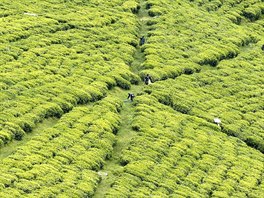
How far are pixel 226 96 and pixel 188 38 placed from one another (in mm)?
16000

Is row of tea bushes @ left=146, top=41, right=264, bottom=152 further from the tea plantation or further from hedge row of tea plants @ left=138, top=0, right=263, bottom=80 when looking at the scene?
hedge row of tea plants @ left=138, top=0, right=263, bottom=80

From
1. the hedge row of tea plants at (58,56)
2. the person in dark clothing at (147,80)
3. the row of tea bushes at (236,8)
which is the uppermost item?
the hedge row of tea plants at (58,56)

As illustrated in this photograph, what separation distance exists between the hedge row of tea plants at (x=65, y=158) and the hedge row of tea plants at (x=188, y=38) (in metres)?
15.7

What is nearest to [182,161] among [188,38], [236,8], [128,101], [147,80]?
[128,101]

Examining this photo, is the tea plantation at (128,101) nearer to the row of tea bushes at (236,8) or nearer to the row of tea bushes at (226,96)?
the row of tea bushes at (226,96)

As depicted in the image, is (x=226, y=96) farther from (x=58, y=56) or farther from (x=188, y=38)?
(x=58, y=56)

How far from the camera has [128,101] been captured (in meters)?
70.8

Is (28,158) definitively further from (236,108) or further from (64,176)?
(236,108)

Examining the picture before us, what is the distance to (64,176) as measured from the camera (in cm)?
5359

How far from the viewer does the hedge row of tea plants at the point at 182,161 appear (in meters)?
56.1

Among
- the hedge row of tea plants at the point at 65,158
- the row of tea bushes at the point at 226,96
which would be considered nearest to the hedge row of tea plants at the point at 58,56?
the hedge row of tea plants at the point at 65,158

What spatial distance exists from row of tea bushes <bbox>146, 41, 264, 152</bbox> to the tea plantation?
137 millimetres

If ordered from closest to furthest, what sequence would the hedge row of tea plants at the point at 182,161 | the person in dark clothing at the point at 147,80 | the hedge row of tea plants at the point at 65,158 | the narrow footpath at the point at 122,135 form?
1. the hedge row of tea plants at the point at 65,158
2. the narrow footpath at the point at 122,135
3. the hedge row of tea plants at the point at 182,161
4. the person in dark clothing at the point at 147,80

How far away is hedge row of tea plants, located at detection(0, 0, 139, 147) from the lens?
63438 millimetres
